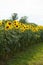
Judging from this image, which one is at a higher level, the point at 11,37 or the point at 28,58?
the point at 11,37

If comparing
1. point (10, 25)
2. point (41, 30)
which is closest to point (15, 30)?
point (10, 25)

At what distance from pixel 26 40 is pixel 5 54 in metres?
1.82

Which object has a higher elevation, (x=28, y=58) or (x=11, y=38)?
(x=11, y=38)

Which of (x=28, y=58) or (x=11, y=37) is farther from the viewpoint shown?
(x=28, y=58)

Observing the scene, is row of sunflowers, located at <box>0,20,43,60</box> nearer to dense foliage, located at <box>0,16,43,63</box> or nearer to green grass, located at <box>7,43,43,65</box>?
dense foliage, located at <box>0,16,43,63</box>

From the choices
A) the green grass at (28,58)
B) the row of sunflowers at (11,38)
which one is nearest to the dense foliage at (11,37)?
the row of sunflowers at (11,38)

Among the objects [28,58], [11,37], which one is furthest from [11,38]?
[28,58]

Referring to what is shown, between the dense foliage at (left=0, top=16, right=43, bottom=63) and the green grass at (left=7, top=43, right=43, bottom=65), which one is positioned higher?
the dense foliage at (left=0, top=16, right=43, bottom=63)

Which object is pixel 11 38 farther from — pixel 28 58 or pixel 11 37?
pixel 28 58

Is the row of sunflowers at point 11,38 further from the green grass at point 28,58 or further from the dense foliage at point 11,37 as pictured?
the green grass at point 28,58

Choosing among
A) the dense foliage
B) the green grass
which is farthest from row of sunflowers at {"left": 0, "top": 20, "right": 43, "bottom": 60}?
the green grass

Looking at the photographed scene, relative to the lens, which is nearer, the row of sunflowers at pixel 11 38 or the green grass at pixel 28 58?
the row of sunflowers at pixel 11 38

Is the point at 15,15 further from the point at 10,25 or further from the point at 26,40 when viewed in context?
the point at 10,25

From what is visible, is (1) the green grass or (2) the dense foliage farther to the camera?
(1) the green grass
